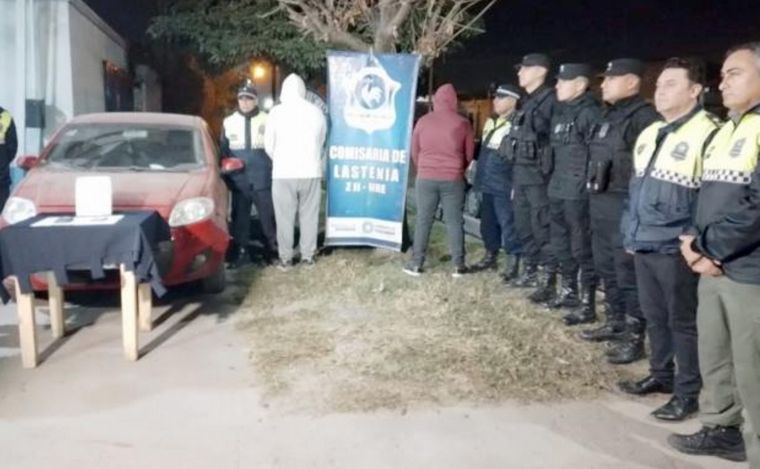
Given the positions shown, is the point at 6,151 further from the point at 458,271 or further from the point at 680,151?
the point at 680,151

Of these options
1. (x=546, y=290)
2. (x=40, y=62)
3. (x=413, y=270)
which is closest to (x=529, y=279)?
(x=546, y=290)

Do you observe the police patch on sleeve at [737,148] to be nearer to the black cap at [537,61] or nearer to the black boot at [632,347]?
the black boot at [632,347]

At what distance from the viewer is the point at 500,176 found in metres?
7.65

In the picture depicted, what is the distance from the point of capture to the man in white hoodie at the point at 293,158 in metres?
7.78

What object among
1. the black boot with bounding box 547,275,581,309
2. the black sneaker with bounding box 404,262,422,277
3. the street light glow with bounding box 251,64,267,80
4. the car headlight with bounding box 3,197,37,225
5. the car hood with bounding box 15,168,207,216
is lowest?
the black sneaker with bounding box 404,262,422,277

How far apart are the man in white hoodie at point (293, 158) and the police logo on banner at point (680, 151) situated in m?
4.29

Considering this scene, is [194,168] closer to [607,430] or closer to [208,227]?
[208,227]

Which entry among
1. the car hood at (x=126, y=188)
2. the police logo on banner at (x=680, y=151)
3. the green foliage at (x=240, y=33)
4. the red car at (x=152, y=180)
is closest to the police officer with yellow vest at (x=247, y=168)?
the red car at (x=152, y=180)

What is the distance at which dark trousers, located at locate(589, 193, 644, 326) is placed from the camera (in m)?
5.25

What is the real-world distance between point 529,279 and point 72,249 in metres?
4.20

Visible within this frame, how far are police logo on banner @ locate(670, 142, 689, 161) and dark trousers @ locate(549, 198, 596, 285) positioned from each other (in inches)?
67.7

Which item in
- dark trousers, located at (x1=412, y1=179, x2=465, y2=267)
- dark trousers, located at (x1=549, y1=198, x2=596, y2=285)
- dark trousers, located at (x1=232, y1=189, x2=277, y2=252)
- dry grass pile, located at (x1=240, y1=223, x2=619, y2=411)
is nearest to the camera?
dry grass pile, located at (x1=240, y1=223, x2=619, y2=411)

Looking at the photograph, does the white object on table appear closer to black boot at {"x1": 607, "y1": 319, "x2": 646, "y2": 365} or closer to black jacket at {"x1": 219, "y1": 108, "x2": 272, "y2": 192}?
black jacket at {"x1": 219, "y1": 108, "x2": 272, "y2": 192}

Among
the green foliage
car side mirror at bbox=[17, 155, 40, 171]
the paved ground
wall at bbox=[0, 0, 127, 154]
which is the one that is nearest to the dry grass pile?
the paved ground
